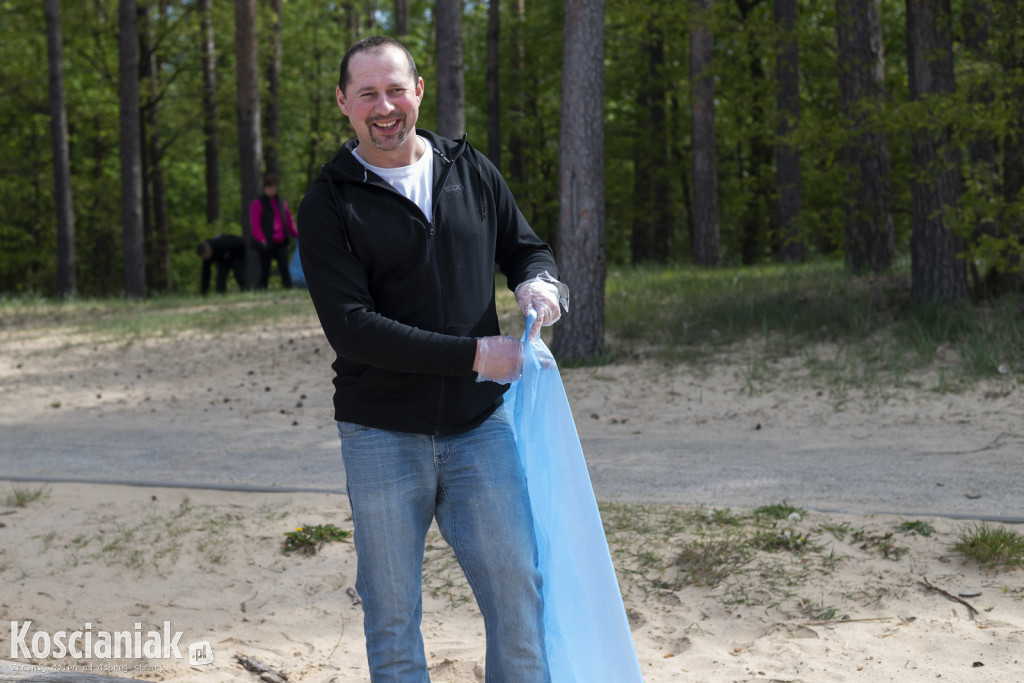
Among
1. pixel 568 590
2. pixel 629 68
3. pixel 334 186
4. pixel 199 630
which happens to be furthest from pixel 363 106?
pixel 629 68

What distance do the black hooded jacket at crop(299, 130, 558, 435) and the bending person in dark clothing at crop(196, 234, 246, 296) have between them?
63.0ft

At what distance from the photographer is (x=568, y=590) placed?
121 inches

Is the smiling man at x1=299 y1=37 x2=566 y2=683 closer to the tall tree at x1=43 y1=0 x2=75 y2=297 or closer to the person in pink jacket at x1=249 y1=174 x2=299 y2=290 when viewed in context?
the person in pink jacket at x1=249 y1=174 x2=299 y2=290

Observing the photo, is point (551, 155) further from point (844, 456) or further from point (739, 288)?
point (844, 456)

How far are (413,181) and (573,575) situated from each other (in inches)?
49.7

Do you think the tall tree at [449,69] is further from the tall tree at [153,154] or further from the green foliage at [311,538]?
the tall tree at [153,154]

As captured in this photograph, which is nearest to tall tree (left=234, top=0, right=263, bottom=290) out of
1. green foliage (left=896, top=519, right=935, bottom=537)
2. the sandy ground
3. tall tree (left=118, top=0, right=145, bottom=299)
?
tall tree (left=118, top=0, right=145, bottom=299)

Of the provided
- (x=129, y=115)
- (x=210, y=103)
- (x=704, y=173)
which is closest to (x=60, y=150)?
(x=129, y=115)

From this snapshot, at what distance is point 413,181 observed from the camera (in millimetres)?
2943

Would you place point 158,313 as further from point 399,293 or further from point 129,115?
point 399,293

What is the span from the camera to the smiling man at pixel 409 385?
280cm

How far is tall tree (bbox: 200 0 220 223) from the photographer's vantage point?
26250 millimetres

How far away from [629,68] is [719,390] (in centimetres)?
1883

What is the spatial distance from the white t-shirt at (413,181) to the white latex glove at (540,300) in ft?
1.17
